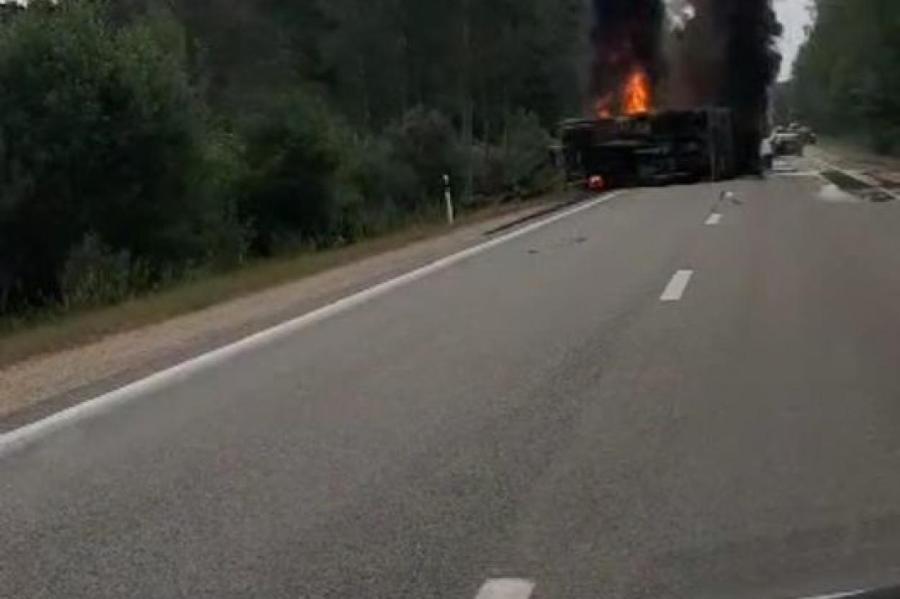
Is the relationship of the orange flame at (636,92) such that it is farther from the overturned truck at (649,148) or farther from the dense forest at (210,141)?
the dense forest at (210,141)

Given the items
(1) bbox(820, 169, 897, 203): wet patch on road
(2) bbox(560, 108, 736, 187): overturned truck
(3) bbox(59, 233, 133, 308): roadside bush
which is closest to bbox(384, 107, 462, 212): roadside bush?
(2) bbox(560, 108, 736, 187): overturned truck

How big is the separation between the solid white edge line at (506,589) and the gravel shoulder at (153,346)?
15.5ft

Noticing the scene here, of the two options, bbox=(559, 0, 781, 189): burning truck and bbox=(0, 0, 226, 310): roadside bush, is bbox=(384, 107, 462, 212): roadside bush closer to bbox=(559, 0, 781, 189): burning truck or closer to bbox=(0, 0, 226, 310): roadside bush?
bbox=(559, 0, 781, 189): burning truck

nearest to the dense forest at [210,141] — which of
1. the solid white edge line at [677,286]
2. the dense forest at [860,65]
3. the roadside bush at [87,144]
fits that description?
the roadside bush at [87,144]

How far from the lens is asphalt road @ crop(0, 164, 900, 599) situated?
19.6 ft

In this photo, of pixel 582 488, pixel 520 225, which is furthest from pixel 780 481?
pixel 520 225

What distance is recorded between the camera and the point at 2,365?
12.8m

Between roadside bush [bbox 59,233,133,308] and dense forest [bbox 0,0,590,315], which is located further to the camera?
dense forest [bbox 0,0,590,315]

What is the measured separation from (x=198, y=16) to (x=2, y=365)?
46430 millimetres

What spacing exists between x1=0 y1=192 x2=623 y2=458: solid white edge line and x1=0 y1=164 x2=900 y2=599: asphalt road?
18 cm

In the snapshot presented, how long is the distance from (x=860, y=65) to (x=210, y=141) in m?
53.5

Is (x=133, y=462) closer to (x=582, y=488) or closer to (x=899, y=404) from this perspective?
(x=582, y=488)

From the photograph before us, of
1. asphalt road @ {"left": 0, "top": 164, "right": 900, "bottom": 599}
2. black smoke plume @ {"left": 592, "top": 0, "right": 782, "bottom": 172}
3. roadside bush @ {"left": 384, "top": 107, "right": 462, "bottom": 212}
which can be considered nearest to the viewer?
asphalt road @ {"left": 0, "top": 164, "right": 900, "bottom": 599}

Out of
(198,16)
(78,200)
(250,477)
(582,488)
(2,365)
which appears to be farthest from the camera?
(198,16)
